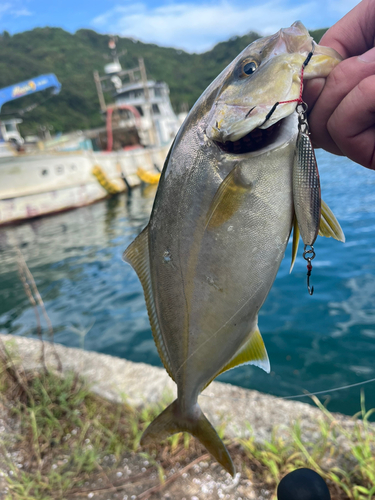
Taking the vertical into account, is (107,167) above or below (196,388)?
above

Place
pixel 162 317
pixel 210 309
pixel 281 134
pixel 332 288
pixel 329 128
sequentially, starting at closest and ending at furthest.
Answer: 1. pixel 281 134
2. pixel 329 128
3. pixel 210 309
4. pixel 162 317
5. pixel 332 288

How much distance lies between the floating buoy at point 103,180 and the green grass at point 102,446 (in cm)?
1716

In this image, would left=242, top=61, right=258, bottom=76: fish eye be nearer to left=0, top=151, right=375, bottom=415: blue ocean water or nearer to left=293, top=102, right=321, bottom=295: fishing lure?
left=293, top=102, right=321, bottom=295: fishing lure

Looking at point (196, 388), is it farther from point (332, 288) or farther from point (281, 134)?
point (332, 288)

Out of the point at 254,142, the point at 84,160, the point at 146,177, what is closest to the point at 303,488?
the point at 254,142

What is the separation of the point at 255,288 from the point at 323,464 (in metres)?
1.83

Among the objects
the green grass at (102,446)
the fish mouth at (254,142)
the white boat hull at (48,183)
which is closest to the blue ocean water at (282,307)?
the green grass at (102,446)

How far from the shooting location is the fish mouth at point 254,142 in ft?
3.66

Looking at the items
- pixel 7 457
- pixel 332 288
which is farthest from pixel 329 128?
pixel 332 288

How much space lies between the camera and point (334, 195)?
35.9 ft

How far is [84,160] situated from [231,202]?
751 inches

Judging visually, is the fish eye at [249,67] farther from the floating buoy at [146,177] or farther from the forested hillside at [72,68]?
the forested hillside at [72,68]

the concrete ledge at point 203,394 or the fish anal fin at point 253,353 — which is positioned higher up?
the fish anal fin at point 253,353

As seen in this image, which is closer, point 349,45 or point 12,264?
point 349,45
